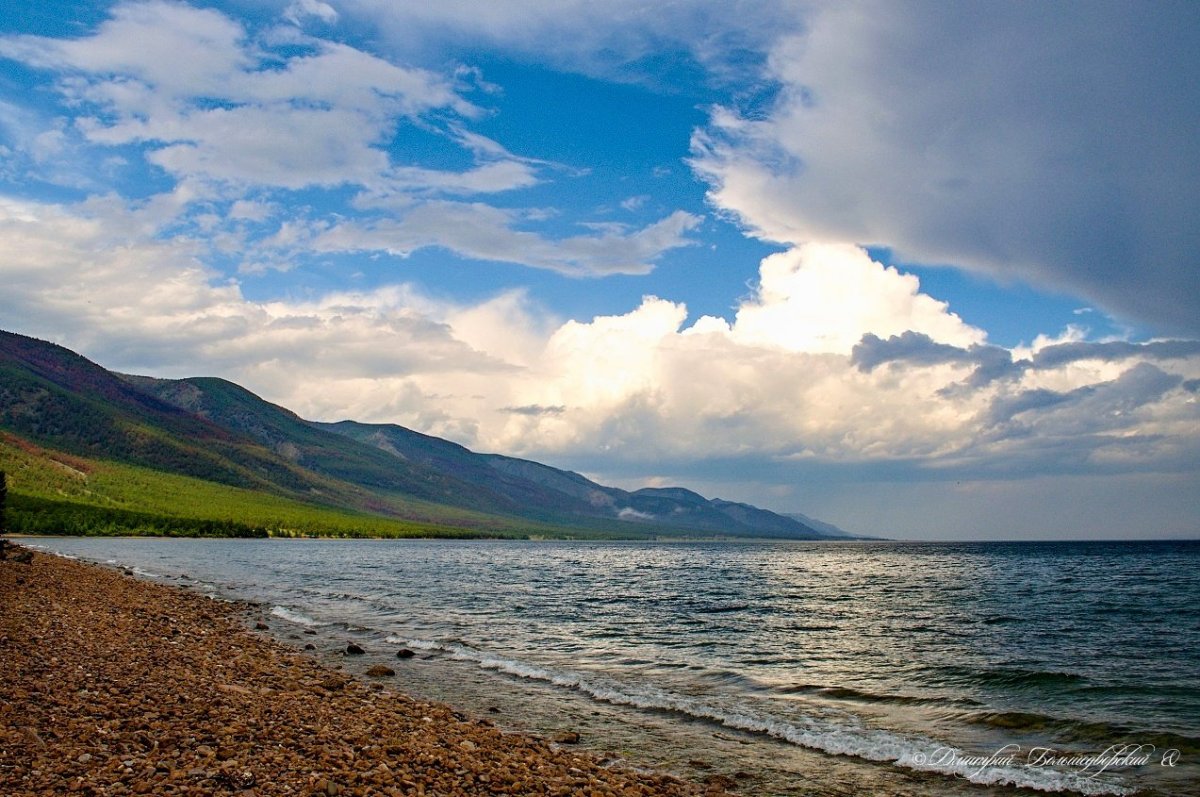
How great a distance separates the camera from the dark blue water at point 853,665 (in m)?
19.6

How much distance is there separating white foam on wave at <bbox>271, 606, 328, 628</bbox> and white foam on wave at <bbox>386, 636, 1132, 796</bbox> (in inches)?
643

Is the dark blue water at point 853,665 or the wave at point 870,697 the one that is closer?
the dark blue water at point 853,665

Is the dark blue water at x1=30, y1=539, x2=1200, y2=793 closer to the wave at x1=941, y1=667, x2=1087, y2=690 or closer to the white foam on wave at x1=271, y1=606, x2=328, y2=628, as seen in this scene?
the wave at x1=941, y1=667, x2=1087, y2=690

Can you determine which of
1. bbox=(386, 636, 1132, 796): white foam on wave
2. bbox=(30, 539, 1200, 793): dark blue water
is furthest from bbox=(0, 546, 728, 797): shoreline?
bbox=(386, 636, 1132, 796): white foam on wave

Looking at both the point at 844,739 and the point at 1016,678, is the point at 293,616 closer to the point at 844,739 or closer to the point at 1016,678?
Result: the point at 844,739

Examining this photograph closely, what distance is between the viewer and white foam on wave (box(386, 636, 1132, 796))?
57.0 ft

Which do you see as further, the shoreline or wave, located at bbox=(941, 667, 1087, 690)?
wave, located at bbox=(941, 667, 1087, 690)

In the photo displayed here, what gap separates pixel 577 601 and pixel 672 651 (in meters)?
24.6

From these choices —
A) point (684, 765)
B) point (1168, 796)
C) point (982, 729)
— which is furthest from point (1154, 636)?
point (684, 765)

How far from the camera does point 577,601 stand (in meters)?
59.3

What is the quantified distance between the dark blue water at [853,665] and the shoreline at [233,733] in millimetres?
3999

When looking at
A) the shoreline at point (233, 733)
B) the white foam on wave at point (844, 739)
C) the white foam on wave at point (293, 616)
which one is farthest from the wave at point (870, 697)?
the white foam on wave at point (293, 616)

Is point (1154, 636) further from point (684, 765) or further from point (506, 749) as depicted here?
point (506, 749)

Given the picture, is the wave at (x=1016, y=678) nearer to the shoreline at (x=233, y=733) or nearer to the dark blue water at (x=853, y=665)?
the dark blue water at (x=853, y=665)
